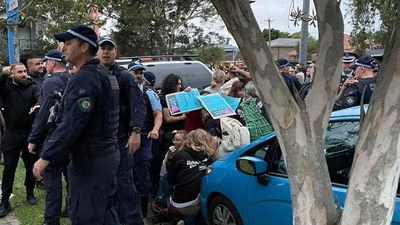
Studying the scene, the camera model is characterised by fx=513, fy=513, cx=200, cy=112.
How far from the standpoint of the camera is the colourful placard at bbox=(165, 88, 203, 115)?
21.1 feet

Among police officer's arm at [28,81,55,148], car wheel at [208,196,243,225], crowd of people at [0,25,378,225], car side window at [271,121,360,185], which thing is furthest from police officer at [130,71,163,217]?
car side window at [271,121,360,185]

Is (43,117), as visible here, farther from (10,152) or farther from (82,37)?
(10,152)

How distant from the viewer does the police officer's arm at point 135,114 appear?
4707 millimetres

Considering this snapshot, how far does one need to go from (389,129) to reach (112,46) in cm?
333

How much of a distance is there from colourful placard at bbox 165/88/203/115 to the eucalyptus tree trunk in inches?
161

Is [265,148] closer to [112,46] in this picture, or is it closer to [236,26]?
[112,46]

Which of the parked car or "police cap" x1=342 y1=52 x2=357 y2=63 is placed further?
the parked car

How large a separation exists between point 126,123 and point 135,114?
18cm

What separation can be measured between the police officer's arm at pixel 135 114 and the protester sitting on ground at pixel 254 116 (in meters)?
1.45

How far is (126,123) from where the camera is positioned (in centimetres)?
491

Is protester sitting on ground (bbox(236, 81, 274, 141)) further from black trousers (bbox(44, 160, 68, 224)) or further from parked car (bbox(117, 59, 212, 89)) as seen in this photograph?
parked car (bbox(117, 59, 212, 89))

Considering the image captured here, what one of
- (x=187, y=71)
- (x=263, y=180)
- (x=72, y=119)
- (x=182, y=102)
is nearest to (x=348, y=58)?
(x=182, y=102)

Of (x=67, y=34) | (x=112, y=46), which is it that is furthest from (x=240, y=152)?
(x=67, y=34)

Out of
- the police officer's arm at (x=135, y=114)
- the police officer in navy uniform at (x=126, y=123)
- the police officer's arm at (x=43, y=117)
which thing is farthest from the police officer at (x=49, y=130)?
the police officer's arm at (x=135, y=114)
